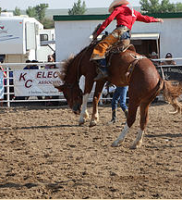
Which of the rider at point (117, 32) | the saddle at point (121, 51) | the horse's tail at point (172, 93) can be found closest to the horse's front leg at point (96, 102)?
the rider at point (117, 32)

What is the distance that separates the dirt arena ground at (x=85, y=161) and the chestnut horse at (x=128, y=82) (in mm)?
536

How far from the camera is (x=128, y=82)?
6.42 m

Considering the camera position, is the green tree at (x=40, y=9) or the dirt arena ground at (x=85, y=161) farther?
the green tree at (x=40, y=9)

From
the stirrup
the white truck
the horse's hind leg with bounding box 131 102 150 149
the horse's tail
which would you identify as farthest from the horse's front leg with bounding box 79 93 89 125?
the white truck

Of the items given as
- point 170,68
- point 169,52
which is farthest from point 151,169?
point 169,52

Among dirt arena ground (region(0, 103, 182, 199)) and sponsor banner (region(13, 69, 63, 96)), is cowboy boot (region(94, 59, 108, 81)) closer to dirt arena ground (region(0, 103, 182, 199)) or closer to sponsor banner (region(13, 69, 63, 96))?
dirt arena ground (region(0, 103, 182, 199))

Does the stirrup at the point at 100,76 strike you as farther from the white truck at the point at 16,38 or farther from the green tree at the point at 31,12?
the green tree at the point at 31,12

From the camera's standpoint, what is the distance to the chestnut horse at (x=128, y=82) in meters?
6.19

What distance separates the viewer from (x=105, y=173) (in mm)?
5754

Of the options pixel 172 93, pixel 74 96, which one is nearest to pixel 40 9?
pixel 74 96

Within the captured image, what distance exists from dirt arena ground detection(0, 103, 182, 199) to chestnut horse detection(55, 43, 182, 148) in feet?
1.76

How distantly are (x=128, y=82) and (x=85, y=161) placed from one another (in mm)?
1374

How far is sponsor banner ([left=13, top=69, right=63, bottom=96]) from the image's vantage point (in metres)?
12.5

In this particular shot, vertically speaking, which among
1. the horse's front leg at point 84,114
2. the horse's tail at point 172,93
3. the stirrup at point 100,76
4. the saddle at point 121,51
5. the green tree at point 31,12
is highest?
the saddle at point 121,51
